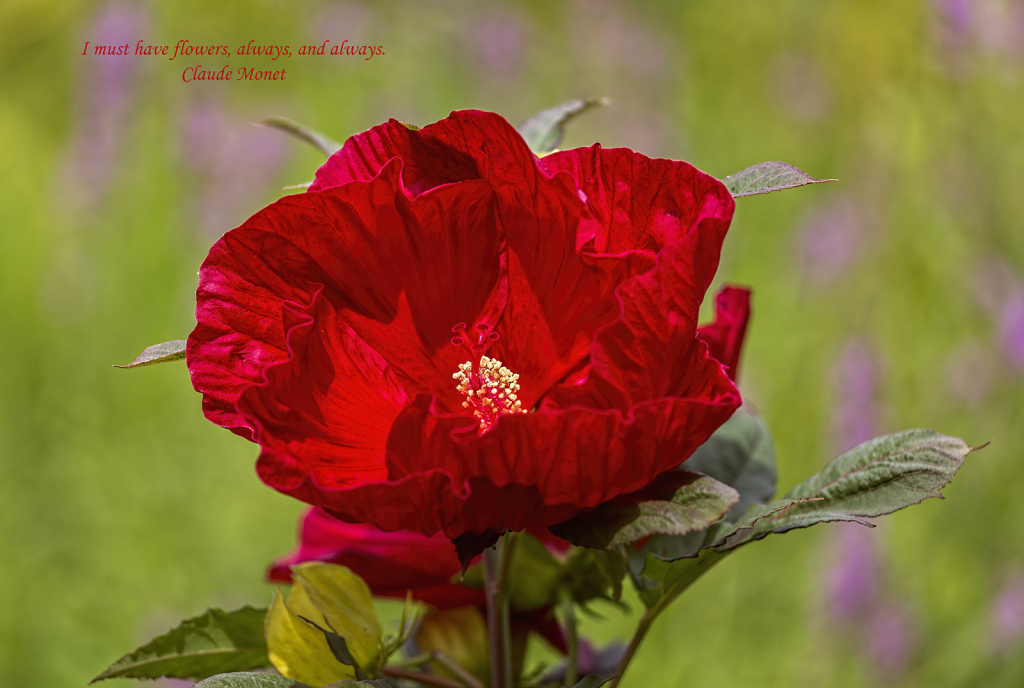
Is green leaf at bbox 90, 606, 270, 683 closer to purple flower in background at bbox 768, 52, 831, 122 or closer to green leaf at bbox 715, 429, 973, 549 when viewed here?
green leaf at bbox 715, 429, 973, 549

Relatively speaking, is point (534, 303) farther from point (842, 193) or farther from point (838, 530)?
point (842, 193)

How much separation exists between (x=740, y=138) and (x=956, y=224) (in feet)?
3.67

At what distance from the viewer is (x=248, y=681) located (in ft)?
0.99

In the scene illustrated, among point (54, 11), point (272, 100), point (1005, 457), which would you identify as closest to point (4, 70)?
point (54, 11)

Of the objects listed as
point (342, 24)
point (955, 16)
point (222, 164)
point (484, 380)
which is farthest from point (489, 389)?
point (342, 24)

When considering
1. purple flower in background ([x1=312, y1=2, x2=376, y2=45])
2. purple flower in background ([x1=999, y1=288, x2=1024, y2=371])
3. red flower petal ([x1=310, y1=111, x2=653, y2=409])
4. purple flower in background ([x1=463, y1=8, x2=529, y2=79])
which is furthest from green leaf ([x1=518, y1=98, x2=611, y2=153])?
purple flower in background ([x1=312, y1=2, x2=376, y2=45])

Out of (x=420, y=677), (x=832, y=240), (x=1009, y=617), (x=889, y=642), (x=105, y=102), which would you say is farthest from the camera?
(x=832, y=240)

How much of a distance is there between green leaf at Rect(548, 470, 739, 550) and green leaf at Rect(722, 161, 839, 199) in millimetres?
95

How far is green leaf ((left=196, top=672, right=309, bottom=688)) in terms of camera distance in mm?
289

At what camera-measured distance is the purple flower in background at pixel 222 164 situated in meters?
2.06

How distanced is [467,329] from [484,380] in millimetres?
23

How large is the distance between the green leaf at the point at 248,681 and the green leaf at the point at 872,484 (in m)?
0.15

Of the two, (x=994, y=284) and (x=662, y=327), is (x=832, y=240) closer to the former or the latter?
(x=994, y=284)

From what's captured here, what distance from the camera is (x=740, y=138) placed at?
2900 mm
